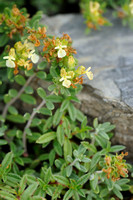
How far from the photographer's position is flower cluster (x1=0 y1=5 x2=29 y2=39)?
235 cm

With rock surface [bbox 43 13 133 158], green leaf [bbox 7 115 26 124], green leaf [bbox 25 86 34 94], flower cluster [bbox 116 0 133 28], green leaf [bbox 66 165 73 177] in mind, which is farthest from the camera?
flower cluster [bbox 116 0 133 28]

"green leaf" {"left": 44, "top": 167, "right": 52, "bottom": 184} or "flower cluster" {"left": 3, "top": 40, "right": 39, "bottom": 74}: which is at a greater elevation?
"flower cluster" {"left": 3, "top": 40, "right": 39, "bottom": 74}

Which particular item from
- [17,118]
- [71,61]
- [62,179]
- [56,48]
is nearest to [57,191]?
[62,179]

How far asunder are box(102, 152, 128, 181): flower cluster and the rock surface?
0.49m

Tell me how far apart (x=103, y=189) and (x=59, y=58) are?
1330 mm

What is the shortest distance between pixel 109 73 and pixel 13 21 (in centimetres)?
117

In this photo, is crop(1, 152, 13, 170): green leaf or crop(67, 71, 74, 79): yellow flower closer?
crop(67, 71, 74, 79): yellow flower

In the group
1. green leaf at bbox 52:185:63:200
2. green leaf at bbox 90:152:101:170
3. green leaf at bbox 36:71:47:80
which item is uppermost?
green leaf at bbox 36:71:47:80

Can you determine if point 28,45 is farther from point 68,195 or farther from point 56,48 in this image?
point 68,195

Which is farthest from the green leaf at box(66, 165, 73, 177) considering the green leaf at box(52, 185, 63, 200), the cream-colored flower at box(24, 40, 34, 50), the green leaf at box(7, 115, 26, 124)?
the cream-colored flower at box(24, 40, 34, 50)

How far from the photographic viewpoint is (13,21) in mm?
2389

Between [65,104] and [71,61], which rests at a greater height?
[71,61]

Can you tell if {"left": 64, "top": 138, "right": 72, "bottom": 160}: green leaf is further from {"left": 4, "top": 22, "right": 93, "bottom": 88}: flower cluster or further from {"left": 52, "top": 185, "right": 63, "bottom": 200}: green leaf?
{"left": 4, "top": 22, "right": 93, "bottom": 88}: flower cluster

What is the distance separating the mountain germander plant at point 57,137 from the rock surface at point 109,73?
16cm
